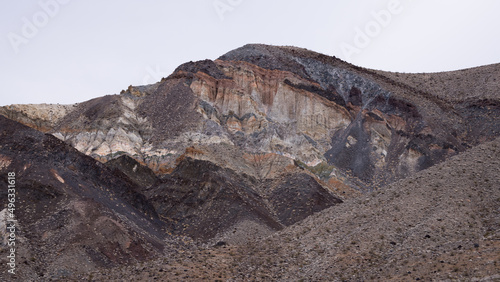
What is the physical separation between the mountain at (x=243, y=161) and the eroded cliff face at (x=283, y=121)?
0.53ft

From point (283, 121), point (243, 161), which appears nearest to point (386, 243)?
point (243, 161)

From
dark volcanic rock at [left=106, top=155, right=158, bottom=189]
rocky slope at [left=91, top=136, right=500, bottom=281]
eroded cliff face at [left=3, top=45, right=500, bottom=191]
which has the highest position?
eroded cliff face at [left=3, top=45, right=500, bottom=191]

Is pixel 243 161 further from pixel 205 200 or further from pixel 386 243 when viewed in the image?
pixel 386 243

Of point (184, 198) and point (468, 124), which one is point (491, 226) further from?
point (468, 124)

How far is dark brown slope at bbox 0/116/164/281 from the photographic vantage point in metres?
31.9

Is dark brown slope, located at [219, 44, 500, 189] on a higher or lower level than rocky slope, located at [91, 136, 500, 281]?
higher

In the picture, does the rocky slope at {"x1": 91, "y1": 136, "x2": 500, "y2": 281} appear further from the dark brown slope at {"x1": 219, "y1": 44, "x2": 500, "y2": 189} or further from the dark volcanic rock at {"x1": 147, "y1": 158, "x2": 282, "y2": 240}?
the dark brown slope at {"x1": 219, "y1": 44, "x2": 500, "y2": 189}

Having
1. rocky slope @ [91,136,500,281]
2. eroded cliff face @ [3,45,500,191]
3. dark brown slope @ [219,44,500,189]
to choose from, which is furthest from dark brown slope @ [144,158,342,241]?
dark brown slope @ [219,44,500,189]

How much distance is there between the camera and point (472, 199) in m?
32.6

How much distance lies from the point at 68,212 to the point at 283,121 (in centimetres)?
2570

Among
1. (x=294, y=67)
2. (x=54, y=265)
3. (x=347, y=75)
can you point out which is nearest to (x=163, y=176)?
(x=54, y=265)

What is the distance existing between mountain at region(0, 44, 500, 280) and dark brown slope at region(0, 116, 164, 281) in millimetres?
107

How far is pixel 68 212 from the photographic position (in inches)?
1396

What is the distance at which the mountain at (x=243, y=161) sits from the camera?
32.7 m
